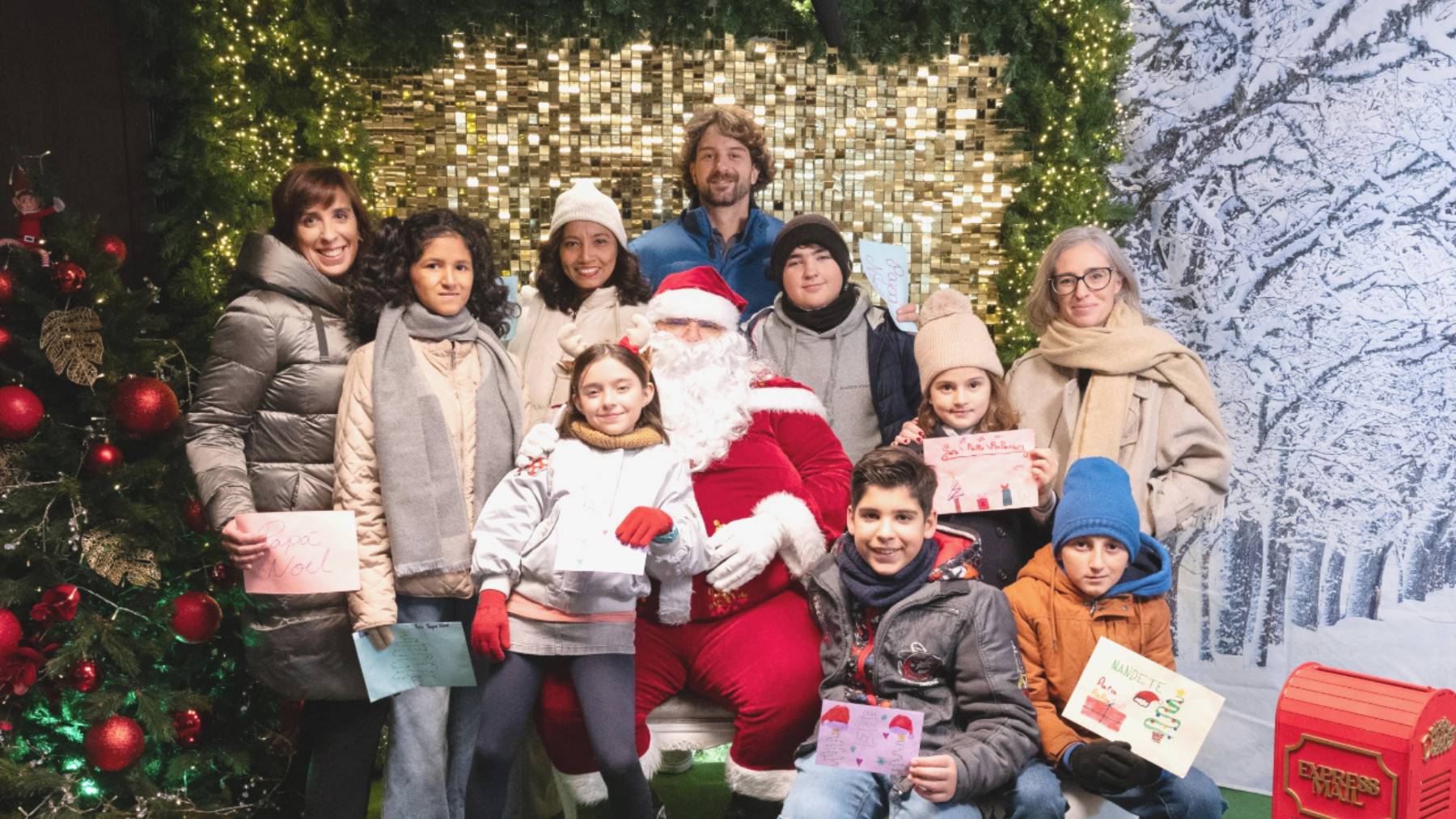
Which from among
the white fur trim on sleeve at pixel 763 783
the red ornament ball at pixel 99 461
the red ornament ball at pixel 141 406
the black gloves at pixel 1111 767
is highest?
the red ornament ball at pixel 141 406

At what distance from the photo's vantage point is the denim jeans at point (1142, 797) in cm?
283

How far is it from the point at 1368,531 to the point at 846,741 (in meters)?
3.06

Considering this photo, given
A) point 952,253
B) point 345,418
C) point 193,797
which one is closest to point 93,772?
point 193,797

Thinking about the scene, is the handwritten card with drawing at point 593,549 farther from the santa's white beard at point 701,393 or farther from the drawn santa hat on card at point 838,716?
the drawn santa hat on card at point 838,716

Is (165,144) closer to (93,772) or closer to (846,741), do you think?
(93,772)

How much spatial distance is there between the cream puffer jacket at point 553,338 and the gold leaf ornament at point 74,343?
A: 1.26m

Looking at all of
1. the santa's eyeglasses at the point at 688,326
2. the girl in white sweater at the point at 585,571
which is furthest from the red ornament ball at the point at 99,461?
the santa's eyeglasses at the point at 688,326

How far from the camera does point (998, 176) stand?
530 centimetres

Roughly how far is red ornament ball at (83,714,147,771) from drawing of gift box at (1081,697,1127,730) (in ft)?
8.72

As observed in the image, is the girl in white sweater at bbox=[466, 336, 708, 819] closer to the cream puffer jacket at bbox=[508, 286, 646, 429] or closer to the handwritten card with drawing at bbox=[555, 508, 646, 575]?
the handwritten card with drawing at bbox=[555, 508, 646, 575]

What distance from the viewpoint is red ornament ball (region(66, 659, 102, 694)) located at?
3094 millimetres

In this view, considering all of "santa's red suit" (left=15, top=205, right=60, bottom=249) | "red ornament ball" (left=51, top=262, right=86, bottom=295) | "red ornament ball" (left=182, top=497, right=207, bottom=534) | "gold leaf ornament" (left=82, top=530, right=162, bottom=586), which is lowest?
"gold leaf ornament" (left=82, top=530, right=162, bottom=586)

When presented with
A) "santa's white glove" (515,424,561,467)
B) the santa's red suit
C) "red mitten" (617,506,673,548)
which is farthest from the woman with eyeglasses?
the santa's red suit

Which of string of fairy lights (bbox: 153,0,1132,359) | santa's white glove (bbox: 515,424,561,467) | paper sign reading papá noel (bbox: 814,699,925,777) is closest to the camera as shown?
paper sign reading papá noel (bbox: 814,699,925,777)
